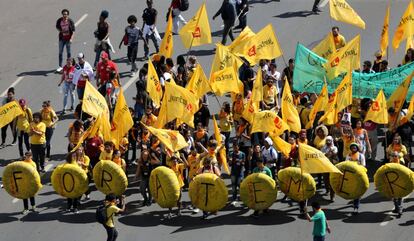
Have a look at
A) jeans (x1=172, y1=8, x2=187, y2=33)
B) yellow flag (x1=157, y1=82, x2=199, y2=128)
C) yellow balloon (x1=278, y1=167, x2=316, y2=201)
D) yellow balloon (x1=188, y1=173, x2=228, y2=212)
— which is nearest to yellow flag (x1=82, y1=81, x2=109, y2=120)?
yellow flag (x1=157, y1=82, x2=199, y2=128)

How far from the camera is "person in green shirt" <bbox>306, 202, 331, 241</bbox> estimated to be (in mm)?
34906

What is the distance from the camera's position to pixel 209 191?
37.5 m

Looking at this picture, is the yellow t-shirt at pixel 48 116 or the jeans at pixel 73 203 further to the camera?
the yellow t-shirt at pixel 48 116

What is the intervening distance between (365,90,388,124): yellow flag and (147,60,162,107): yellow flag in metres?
5.89

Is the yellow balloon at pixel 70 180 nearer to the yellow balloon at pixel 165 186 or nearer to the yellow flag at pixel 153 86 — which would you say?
the yellow balloon at pixel 165 186

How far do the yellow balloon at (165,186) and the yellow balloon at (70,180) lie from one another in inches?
73.5

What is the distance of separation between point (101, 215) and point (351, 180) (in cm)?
665

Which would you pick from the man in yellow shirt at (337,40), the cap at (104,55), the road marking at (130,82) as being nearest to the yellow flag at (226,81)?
the cap at (104,55)

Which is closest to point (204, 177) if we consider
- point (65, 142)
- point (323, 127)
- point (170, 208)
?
point (170, 208)

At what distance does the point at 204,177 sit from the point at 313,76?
599 cm

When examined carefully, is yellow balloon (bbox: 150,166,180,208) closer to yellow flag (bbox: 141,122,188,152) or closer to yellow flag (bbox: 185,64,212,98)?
yellow flag (bbox: 141,122,188,152)

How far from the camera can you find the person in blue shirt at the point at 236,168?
1512 inches

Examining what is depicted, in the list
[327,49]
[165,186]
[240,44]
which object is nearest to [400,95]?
[327,49]

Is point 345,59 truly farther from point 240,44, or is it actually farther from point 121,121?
point 121,121
